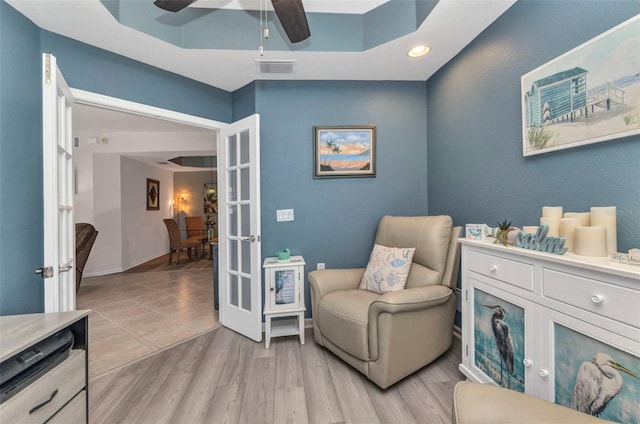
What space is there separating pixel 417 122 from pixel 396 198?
0.84 meters

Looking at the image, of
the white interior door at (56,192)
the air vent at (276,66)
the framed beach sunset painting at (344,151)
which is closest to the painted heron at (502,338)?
the framed beach sunset painting at (344,151)

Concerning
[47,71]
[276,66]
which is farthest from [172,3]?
[276,66]

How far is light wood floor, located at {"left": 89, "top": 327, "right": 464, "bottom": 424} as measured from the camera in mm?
1469

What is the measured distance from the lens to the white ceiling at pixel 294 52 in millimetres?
1627

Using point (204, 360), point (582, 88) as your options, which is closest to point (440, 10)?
point (582, 88)

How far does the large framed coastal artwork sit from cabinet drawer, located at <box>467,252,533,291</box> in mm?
694

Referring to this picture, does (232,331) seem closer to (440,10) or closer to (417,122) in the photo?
(417,122)

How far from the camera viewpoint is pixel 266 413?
149 centimetres

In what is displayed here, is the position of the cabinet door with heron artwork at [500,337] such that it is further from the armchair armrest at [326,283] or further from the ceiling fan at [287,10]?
the ceiling fan at [287,10]

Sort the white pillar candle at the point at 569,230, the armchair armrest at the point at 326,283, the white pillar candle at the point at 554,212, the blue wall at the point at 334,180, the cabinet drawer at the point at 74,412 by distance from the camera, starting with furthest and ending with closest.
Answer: the blue wall at the point at 334,180, the armchair armrest at the point at 326,283, the white pillar candle at the point at 554,212, the white pillar candle at the point at 569,230, the cabinet drawer at the point at 74,412

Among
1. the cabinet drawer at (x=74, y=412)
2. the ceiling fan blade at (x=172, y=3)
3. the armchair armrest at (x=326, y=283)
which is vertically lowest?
the cabinet drawer at (x=74, y=412)

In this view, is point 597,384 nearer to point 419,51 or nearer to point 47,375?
point 47,375

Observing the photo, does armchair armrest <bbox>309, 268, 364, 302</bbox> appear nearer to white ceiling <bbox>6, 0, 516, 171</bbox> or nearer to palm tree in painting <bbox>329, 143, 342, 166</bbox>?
palm tree in painting <bbox>329, 143, 342, 166</bbox>

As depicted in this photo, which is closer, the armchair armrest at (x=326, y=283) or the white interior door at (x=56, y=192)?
the white interior door at (x=56, y=192)
